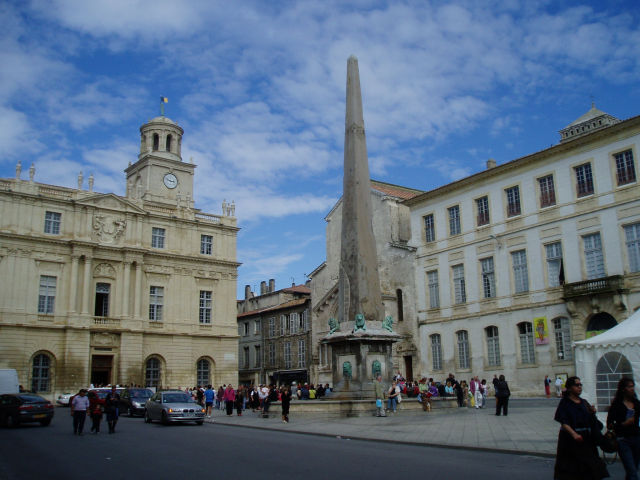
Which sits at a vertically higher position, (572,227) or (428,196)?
(428,196)

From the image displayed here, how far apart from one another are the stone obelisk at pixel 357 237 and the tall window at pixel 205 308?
2715cm

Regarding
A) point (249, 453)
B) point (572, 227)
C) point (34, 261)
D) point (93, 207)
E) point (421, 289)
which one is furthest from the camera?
point (93, 207)

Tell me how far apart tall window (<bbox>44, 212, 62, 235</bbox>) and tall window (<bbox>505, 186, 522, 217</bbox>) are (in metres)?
29.3

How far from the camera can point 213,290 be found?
48000 mm

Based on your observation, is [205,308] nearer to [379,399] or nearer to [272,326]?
[272,326]

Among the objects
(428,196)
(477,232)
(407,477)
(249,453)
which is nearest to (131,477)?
(249,453)

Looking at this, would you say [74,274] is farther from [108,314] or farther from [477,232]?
[477,232]

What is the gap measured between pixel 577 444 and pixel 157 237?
42840 mm

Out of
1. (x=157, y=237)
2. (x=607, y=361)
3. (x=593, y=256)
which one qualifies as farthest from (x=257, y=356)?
(x=607, y=361)

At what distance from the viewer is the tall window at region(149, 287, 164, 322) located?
44.9 meters

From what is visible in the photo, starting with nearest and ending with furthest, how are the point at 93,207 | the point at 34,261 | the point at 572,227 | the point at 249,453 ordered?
the point at 249,453, the point at 572,227, the point at 34,261, the point at 93,207

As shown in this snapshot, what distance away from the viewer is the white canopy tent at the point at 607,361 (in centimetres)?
1213

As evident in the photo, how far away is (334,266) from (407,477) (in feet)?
118

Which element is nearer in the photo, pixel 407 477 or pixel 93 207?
pixel 407 477
